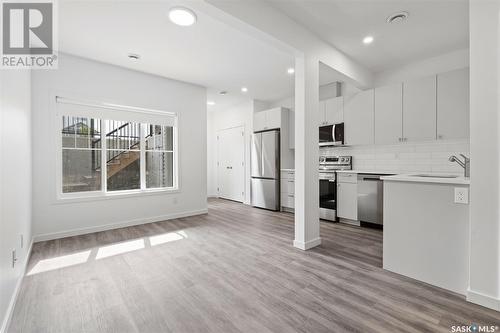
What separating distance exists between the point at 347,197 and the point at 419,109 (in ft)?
5.85

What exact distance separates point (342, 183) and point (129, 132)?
4038mm

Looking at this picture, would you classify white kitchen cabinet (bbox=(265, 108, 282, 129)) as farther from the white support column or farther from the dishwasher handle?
the white support column

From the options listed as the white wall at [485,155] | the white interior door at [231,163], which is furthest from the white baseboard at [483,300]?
the white interior door at [231,163]

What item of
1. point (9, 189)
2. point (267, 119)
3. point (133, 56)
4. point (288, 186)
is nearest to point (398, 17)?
point (267, 119)

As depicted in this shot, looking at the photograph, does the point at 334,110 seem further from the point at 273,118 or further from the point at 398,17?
the point at 398,17

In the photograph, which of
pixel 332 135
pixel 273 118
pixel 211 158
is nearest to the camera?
pixel 332 135

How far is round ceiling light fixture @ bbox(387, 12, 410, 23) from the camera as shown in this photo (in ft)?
8.57

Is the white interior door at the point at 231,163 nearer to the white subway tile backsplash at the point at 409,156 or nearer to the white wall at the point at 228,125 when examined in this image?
the white wall at the point at 228,125

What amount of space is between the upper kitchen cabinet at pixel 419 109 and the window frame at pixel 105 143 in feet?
13.5

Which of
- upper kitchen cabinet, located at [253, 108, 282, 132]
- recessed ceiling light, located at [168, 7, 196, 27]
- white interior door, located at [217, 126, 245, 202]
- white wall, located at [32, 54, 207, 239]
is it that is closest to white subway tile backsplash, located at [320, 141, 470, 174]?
upper kitchen cabinet, located at [253, 108, 282, 132]

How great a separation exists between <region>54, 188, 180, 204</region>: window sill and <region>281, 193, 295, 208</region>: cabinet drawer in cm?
230

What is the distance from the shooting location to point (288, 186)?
16.7 ft

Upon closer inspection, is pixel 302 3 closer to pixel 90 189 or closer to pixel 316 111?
pixel 316 111

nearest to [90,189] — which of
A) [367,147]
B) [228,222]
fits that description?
[228,222]
